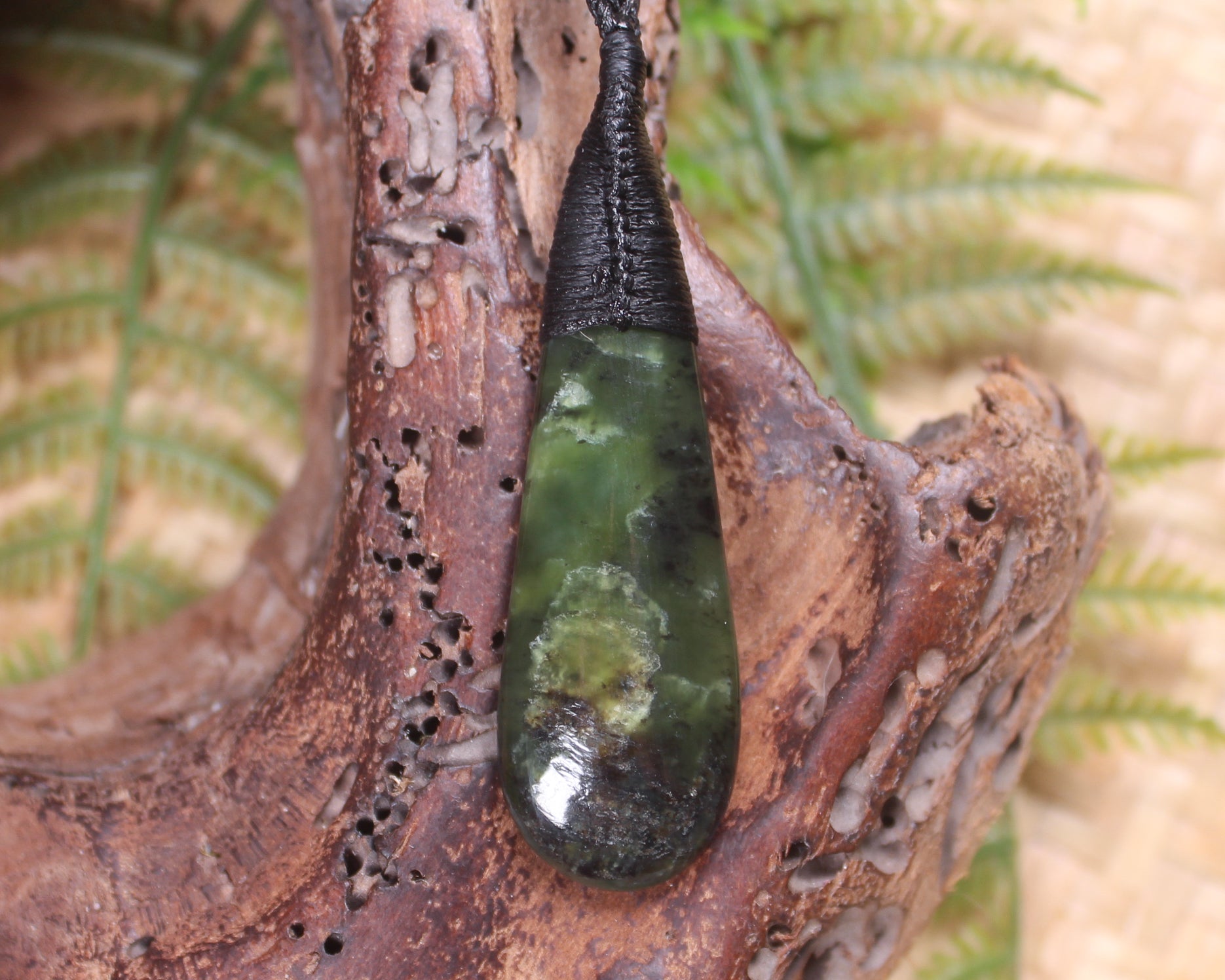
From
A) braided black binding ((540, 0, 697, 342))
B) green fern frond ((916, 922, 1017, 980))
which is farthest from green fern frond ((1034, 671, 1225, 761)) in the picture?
braided black binding ((540, 0, 697, 342))

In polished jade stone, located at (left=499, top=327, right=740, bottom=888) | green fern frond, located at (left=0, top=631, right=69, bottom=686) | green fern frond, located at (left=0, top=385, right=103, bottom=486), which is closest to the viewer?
polished jade stone, located at (left=499, top=327, right=740, bottom=888)

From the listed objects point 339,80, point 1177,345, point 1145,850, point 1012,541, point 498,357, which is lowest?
point 1145,850

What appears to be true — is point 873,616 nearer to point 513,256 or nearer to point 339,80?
point 513,256

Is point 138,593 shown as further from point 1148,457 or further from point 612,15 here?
point 1148,457

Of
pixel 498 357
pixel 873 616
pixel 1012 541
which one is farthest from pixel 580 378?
pixel 1012 541

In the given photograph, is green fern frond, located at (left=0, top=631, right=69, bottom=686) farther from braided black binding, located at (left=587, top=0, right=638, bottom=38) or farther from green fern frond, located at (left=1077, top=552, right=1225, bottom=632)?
green fern frond, located at (left=1077, top=552, right=1225, bottom=632)

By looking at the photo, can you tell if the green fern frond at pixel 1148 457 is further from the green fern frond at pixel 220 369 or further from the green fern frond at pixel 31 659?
the green fern frond at pixel 31 659
